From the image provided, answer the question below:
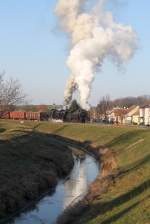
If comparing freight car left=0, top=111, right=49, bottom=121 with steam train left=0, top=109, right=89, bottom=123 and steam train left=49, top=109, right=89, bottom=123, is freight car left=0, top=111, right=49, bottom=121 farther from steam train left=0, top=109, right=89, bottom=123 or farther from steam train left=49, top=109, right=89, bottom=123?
steam train left=49, top=109, right=89, bottom=123

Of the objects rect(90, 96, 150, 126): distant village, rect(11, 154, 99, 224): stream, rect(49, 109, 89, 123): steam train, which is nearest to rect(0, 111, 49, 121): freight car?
rect(90, 96, 150, 126): distant village

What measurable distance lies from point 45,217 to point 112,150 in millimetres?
30557

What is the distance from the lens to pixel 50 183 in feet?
110

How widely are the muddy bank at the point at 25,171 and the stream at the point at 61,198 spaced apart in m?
0.58

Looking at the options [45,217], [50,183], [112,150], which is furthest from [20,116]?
[45,217]

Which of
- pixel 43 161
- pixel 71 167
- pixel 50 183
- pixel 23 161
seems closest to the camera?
pixel 50 183

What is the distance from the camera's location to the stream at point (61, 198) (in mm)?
24656

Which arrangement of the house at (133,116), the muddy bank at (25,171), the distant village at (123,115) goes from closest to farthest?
the muddy bank at (25,171) < the distant village at (123,115) < the house at (133,116)

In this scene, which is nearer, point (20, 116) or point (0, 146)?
point (0, 146)

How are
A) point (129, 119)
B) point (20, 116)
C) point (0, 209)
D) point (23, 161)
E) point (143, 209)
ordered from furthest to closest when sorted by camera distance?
1. point (129, 119)
2. point (20, 116)
3. point (23, 161)
4. point (0, 209)
5. point (143, 209)

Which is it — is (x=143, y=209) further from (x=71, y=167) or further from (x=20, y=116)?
(x=20, y=116)

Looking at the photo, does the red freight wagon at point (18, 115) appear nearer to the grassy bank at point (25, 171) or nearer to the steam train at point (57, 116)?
the steam train at point (57, 116)

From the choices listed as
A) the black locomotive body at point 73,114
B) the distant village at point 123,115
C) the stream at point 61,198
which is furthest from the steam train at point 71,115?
the stream at point 61,198

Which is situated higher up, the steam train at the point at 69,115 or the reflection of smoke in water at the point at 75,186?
the steam train at the point at 69,115
